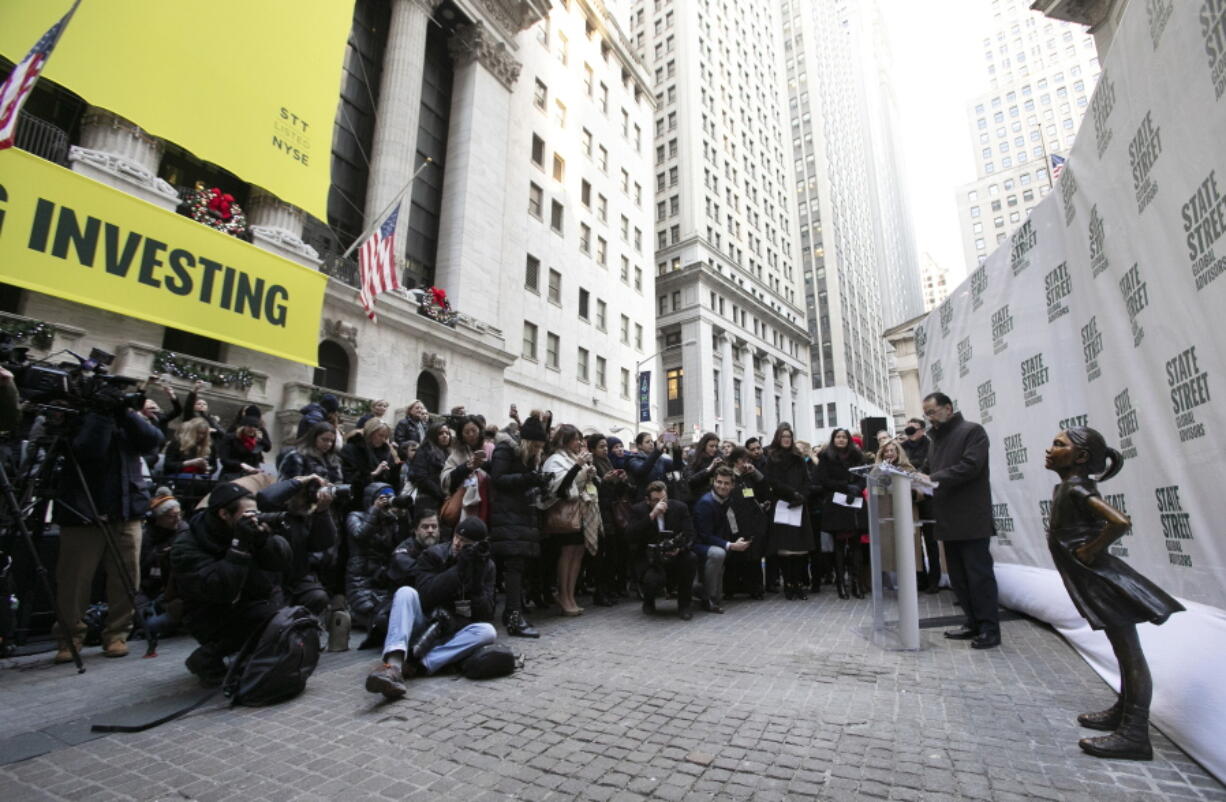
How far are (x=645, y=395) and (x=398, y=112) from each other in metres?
21.2

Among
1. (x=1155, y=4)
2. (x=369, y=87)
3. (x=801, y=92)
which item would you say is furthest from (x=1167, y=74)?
(x=801, y=92)

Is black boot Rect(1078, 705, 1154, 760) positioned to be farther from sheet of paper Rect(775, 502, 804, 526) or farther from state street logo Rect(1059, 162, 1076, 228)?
sheet of paper Rect(775, 502, 804, 526)

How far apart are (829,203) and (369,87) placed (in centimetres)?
7861

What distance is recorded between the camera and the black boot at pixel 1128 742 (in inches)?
113

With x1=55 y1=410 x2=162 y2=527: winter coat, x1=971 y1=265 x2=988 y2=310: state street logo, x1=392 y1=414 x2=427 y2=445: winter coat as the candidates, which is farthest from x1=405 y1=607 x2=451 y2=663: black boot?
x1=971 y1=265 x2=988 y2=310: state street logo

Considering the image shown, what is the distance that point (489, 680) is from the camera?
458 cm

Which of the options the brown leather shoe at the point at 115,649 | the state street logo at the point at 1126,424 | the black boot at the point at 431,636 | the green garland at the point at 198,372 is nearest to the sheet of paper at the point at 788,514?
the state street logo at the point at 1126,424

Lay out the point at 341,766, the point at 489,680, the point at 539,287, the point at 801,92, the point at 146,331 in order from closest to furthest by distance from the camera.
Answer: the point at 341,766 < the point at 489,680 < the point at 146,331 < the point at 539,287 < the point at 801,92

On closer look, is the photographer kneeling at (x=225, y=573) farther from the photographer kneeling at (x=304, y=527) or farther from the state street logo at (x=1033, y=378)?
the state street logo at (x=1033, y=378)

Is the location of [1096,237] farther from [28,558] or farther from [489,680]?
[28,558]

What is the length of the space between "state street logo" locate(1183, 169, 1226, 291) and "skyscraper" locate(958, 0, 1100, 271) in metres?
96.9

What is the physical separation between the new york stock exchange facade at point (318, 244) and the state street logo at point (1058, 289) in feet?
44.3

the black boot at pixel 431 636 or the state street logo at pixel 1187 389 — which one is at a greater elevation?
the state street logo at pixel 1187 389

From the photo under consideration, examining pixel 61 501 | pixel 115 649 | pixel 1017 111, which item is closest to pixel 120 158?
pixel 61 501
